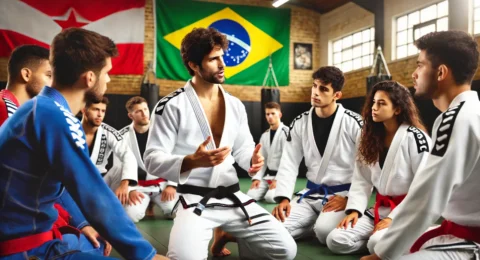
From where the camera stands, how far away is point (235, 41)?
13391mm

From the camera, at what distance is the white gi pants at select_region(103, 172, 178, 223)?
5.26m

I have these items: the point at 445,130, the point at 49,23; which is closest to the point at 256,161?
the point at 445,130

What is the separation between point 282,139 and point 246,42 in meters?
5.90

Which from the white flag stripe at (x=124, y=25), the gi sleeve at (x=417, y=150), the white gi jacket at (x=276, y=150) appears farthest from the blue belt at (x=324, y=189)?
the white flag stripe at (x=124, y=25)

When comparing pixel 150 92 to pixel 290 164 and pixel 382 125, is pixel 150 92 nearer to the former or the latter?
pixel 290 164

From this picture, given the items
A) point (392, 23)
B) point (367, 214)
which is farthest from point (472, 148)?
point (392, 23)

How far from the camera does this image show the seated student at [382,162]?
12.0ft

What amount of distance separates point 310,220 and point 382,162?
0.98 m

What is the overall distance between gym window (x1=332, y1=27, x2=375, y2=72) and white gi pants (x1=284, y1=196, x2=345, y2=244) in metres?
8.86

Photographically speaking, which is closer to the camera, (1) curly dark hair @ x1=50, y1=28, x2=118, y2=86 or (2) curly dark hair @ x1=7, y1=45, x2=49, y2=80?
(1) curly dark hair @ x1=50, y1=28, x2=118, y2=86

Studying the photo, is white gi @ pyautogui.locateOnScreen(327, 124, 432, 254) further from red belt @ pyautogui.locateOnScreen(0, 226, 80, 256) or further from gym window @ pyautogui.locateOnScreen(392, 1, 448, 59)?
gym window @ pyautogui.locateOnScreen(392, 1, 448, 59)

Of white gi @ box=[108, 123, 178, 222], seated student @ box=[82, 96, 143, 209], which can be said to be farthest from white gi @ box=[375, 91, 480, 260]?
white gi @ box=[108, 123, 178, 222]

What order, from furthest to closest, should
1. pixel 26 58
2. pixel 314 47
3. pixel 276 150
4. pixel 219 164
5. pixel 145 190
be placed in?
pixel 314 47, pixel 276 150, pixel 145 190, pixel 26 58, pixel 219 164

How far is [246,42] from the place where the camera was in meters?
13.5
